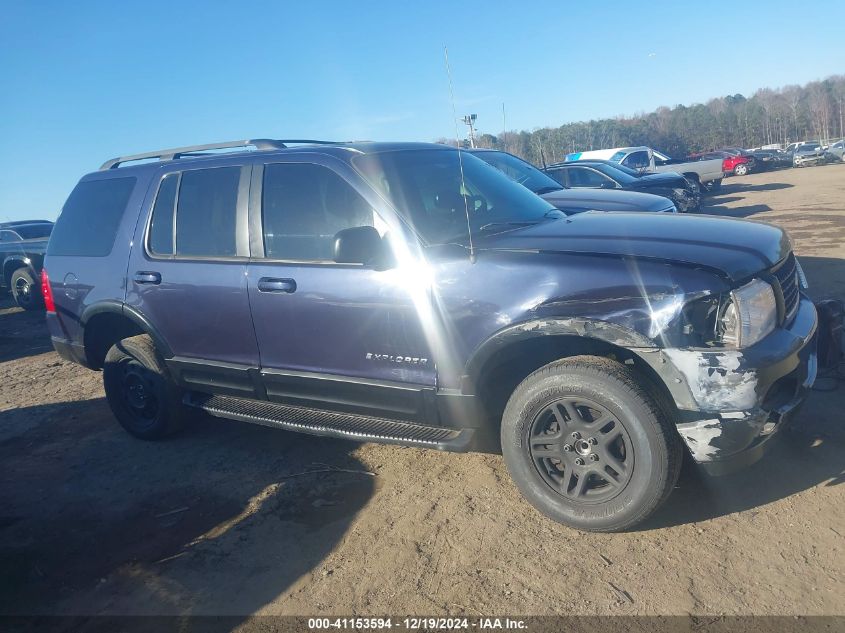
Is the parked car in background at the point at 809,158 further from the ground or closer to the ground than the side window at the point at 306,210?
closer to the ground

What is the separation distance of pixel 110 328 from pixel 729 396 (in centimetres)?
460

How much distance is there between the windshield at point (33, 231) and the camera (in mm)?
13312

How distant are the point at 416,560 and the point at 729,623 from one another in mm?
1380

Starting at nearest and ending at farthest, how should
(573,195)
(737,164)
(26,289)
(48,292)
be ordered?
(48,292) < (573,195) < (26,289) < (737,164)

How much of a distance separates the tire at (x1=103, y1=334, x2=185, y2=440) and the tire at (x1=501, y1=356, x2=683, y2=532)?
9.13ft

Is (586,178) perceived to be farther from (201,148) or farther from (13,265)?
(13,265)

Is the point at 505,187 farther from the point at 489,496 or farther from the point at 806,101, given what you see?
the point at 806,101

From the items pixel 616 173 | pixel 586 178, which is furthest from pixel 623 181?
pixel 586 178

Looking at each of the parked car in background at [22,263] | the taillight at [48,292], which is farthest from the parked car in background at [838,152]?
the taillight at [48,292]

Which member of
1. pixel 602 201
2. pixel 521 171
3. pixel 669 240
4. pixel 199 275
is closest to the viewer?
pixel 669 240

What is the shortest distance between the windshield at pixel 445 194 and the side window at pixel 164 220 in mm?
1610

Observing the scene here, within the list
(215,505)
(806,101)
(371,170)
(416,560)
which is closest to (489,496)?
(416,560)

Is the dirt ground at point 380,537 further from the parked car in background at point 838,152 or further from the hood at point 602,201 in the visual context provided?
the parked car in background at point 838,152

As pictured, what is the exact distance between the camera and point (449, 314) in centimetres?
329
